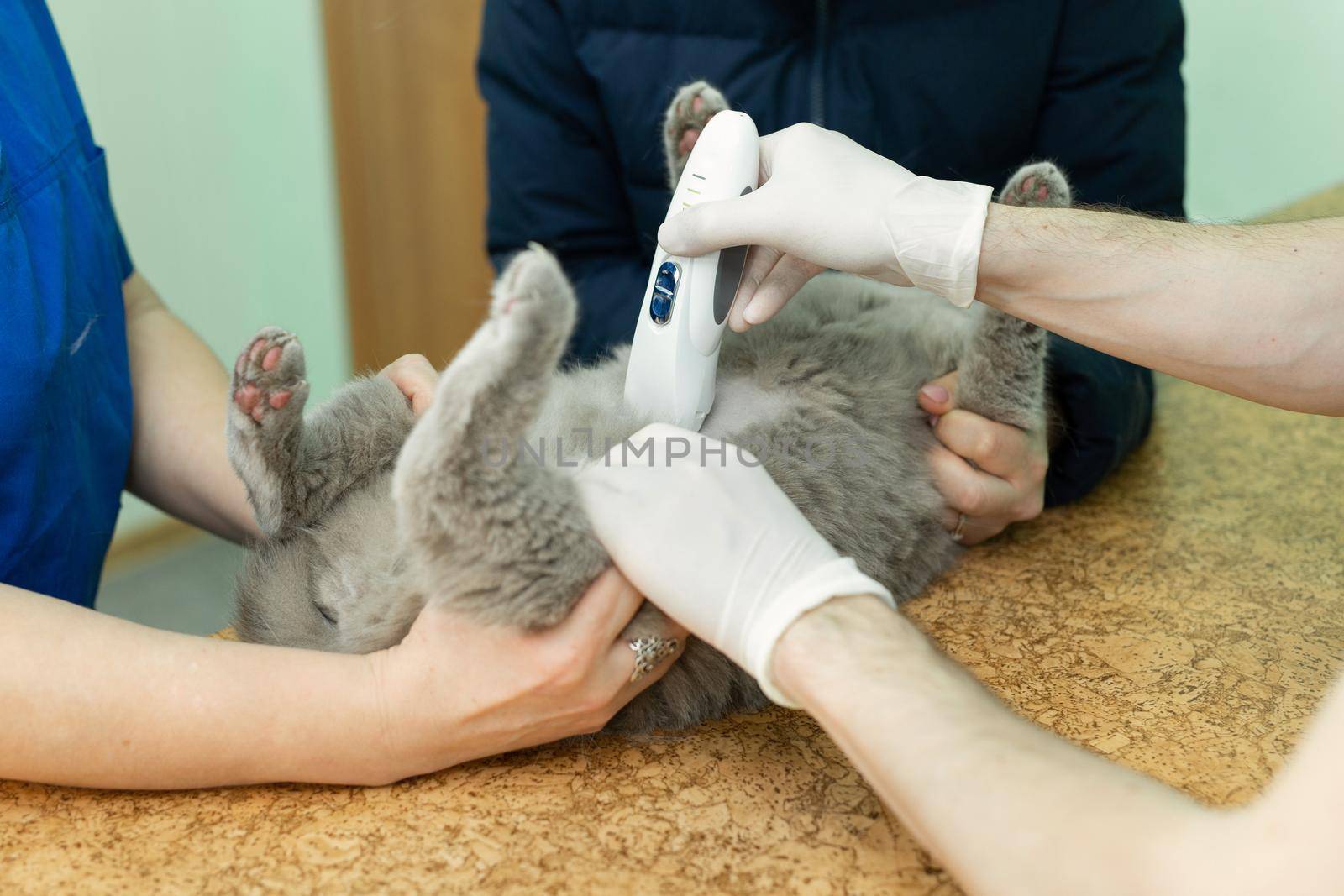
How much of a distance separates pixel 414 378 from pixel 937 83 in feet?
2.69

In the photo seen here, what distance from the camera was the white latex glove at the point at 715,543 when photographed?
0.82 meters

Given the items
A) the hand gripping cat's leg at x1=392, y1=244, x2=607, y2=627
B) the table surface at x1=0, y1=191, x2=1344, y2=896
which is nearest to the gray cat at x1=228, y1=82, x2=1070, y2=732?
the hand gripping cat's leg at x1=392, y1=244, x2=607, y2=627

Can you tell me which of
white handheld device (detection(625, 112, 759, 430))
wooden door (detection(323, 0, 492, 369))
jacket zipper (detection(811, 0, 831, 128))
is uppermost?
jacket zipper (detection(811, 0, 831, 128))

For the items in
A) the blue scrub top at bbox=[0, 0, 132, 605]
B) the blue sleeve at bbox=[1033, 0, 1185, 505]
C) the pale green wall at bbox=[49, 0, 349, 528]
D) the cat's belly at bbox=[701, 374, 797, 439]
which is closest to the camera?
the blue scrub top at bbox=[0, 0, 132, 605]

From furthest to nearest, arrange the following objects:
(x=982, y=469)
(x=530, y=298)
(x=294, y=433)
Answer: (x=982, y=469) < (x=294, y=433) < (x=530, y=298)

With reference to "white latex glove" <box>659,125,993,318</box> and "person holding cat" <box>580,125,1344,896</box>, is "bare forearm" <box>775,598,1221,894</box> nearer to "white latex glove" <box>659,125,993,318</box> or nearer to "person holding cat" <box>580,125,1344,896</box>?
"person holding cat" <box>580,125,1344,896</box>

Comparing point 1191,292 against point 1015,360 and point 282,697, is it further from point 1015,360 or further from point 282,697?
point 282,697

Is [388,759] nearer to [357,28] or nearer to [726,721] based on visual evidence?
[726,721]

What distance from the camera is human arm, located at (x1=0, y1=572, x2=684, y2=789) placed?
0.84 metres

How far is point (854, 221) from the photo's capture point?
1.07m

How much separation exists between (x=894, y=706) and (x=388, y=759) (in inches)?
17.4

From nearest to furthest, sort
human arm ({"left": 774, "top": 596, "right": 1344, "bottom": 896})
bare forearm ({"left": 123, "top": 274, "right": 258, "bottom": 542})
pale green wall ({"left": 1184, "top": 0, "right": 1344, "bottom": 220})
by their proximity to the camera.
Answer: human arm ({"left": 774, "top": 596, "right": 1344, "bottom": 896}) → bare forearm ({"left": 123, "top": 274, "right": 258, "bottom": 542}) → pale green wall ({"left": 1184, "top": 0, "right": 1344, "bottom": 220})

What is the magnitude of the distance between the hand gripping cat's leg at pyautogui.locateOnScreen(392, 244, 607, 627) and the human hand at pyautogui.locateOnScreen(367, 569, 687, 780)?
21 millimetres

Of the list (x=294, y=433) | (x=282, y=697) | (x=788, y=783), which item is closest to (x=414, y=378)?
(x=294, y=433)
